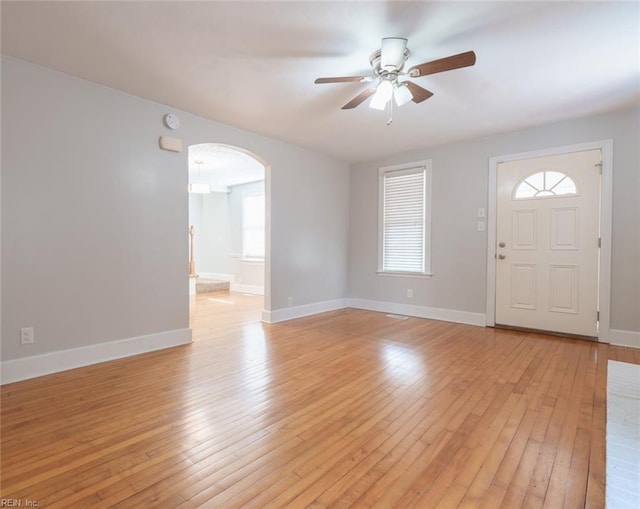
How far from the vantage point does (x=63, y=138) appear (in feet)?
9.23

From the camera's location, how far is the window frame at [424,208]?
4.98 meters

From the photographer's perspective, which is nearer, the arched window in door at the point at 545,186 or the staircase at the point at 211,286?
the arched window in door at the point at 545,186

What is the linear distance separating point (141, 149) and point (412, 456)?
3477mm

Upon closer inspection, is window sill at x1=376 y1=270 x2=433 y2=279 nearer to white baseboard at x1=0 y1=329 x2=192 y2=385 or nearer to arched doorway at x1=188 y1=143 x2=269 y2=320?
arched doorway at x1=188 y1=143 x2=269 y2=320

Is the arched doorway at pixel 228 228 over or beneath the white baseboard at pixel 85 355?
over

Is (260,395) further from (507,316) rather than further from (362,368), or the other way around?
(507,316)

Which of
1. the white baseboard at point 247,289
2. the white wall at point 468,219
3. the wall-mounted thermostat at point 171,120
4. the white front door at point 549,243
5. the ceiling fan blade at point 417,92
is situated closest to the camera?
the ceiling fan blade at point 417,92

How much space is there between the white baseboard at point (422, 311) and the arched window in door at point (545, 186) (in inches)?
66.4

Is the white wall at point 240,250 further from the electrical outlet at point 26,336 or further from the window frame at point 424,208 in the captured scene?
the electrical outlet at point 26,336

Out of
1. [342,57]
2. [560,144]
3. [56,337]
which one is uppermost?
[342,57]

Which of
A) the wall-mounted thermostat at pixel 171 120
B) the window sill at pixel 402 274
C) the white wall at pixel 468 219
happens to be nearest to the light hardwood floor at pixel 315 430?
the white wall at pixel 468 219

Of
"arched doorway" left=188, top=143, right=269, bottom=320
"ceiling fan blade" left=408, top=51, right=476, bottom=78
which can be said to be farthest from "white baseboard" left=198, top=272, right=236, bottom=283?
"ceiling fan blade" left=408, top=51, right=476, bottom=78

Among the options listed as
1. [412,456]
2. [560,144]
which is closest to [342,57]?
[412,456]

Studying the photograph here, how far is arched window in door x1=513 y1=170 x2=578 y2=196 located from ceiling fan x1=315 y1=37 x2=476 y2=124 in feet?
7.87
